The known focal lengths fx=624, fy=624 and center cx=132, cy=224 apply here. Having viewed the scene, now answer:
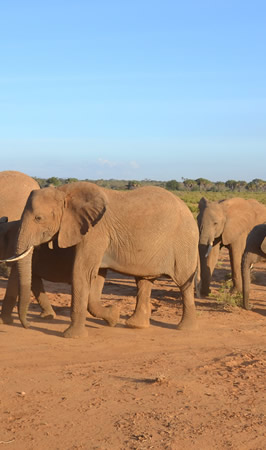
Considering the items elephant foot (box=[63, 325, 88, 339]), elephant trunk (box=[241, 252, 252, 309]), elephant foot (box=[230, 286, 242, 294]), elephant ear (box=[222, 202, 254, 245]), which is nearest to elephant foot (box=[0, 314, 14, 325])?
elephant foot (box=[63, 325, 88, 339])

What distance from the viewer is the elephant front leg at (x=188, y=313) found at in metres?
8.89

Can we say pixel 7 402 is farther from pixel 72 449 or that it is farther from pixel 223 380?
pixel 223 380

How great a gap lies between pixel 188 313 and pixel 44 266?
84.9 inches

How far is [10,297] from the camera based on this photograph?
28.1 ft

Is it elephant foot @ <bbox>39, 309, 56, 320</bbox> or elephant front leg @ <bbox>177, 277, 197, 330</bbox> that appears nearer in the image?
elephant front leg @ <bbox>177, 277, 197, 330</bbox>

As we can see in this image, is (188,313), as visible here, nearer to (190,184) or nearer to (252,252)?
(252,252)

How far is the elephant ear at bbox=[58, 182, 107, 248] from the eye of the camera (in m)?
8.09

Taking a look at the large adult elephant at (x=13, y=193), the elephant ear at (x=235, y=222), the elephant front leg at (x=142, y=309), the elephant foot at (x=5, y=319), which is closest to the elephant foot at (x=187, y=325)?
the elephant front leg at (x=142, y=309)

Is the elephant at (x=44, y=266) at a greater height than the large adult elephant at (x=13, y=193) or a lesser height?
lesser

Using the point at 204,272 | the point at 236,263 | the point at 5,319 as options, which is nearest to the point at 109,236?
the point at 5,319

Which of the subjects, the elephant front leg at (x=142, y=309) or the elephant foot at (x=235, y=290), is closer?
the elephant front leg at (x=142, y=309)

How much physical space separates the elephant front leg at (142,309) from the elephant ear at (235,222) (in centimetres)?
347

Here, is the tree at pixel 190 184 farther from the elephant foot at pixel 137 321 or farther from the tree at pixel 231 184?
the elephant foot at pixel 137 321

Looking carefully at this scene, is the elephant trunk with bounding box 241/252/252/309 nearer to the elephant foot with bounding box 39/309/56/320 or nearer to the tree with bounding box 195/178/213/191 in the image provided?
the elephant foot with bounding box 39/309/56/320
